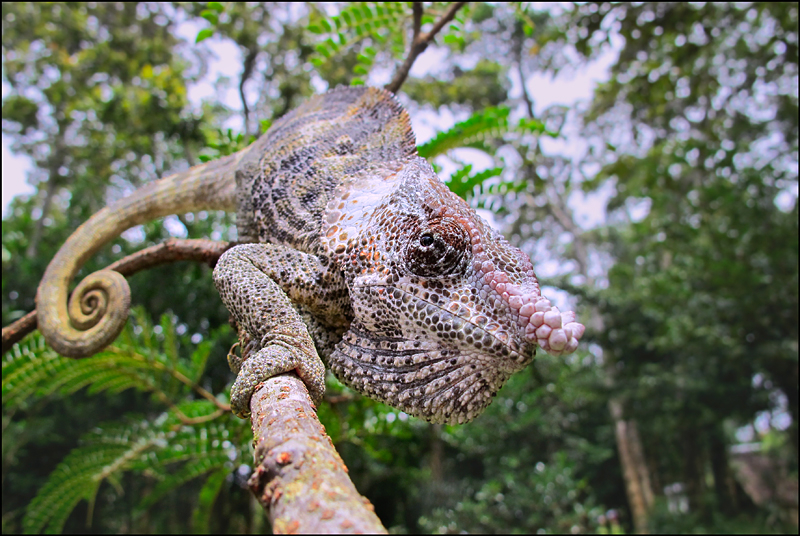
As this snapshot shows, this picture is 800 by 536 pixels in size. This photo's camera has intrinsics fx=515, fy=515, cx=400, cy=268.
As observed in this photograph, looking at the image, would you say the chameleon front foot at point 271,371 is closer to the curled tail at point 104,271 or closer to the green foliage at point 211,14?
the curled tail at point 104,271

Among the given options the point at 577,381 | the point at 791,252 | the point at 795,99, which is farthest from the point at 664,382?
the point at 795,99

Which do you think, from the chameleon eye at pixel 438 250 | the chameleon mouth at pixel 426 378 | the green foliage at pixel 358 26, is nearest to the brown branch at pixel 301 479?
the chameleon mouth at pixel 426 378

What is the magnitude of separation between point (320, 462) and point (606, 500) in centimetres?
1295

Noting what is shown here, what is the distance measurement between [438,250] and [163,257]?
144 cm

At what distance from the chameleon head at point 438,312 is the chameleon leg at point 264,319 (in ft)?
0.43

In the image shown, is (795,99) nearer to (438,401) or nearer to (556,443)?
(556,443)

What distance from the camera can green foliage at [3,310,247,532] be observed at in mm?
3166

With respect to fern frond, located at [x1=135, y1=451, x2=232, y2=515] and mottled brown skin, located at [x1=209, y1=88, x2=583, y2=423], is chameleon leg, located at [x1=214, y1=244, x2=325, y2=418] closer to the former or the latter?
mottled brown skin, located at [x1=209, y1=88, x2=583, y2=423]

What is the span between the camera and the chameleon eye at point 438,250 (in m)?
1.24

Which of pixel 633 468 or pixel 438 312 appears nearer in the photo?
pixel 438 312

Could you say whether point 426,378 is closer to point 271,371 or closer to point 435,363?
point 435,363

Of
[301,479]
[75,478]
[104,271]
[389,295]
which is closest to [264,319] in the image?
[389,295]

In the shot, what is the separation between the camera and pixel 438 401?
1.21 meters

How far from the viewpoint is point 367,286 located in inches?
51.5
